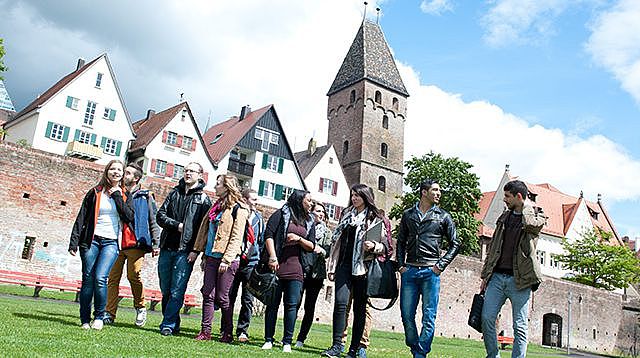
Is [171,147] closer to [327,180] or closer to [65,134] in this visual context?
[65,134]

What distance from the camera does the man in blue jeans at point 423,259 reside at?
7.08m

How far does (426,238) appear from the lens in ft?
24.0

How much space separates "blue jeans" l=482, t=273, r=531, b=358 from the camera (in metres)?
6.50

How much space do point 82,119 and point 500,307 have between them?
35247mm

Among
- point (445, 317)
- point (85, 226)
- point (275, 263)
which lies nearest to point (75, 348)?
point (85, 226)

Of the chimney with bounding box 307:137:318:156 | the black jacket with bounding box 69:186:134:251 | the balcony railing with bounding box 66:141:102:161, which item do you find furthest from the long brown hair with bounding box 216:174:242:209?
the chimney with bounding box 307:137:318:156

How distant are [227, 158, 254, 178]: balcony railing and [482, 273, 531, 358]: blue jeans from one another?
35.4 metres

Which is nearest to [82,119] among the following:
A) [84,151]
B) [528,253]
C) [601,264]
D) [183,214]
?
[84,151]

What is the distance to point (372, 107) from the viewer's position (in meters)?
56.7

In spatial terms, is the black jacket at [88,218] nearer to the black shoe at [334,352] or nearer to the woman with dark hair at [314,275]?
the woman with dark hair at [314,275]

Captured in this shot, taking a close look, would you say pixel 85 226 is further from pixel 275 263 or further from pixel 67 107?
pixel 67 107

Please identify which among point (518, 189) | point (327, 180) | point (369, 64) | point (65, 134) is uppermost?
point (369, 64)

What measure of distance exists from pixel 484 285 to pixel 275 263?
2.64 m

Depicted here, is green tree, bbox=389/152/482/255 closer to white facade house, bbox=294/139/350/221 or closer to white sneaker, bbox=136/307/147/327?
white facade house, bbox=294/139/350/221
